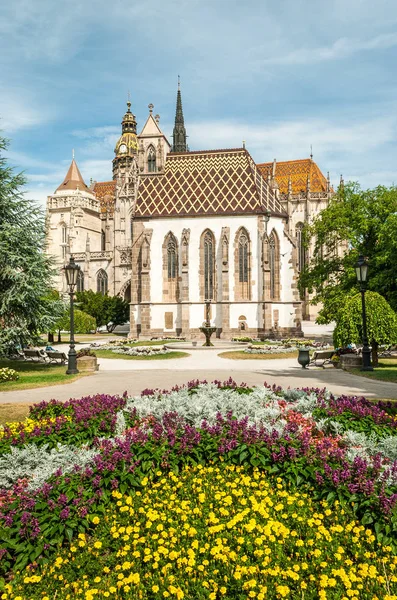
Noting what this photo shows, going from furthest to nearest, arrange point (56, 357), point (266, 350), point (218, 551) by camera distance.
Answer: point (266, 350) < point (56, 357) < point (218, 551)

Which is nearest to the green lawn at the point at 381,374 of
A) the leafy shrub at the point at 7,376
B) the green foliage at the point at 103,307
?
the leafy shrub at the point at 7,376

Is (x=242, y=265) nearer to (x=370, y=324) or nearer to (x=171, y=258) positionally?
(x=171, y=258)

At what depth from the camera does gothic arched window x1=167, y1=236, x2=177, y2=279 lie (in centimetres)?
3809

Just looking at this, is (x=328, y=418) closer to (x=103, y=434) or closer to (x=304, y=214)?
(x=103, y=434)

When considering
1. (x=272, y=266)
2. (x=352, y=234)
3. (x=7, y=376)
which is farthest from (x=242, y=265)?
(x=7, y=376)

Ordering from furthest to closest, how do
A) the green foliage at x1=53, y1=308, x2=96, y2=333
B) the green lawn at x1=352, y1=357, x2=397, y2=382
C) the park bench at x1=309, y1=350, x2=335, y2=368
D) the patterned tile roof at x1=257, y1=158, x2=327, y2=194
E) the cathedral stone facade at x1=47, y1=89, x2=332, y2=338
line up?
the patterned tile roof at x1=257, y1=158, x2=327, y2=194
the green foliage at x1=53, y1=308, x2=96, y2=333
the cathedral stone facade at x1=47, y1=89, x2=332, y2=338
the park bench at x1=309, y1=350, x2=335, y2=368
the green lawn at x1=352, y1=357, x2=397, y2=382

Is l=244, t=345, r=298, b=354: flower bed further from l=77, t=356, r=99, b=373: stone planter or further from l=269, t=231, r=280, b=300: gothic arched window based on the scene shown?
l=269, t=231, r=280, b=300: gothic arched window

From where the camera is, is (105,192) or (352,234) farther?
(105,192)

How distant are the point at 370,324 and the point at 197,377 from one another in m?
7.23

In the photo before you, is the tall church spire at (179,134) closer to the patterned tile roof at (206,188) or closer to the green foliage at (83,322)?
the patterned tile roof at (206,188)

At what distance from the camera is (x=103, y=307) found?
45594 mm

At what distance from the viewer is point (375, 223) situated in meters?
27.3

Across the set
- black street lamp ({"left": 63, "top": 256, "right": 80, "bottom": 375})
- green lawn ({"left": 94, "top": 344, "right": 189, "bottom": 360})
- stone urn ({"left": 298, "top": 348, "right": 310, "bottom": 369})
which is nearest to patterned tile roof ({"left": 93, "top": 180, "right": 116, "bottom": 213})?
green lawn ({"left": 94, "top": 344, "right": 189, "bottom": 360})

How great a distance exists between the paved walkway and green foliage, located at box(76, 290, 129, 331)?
24.7 m
